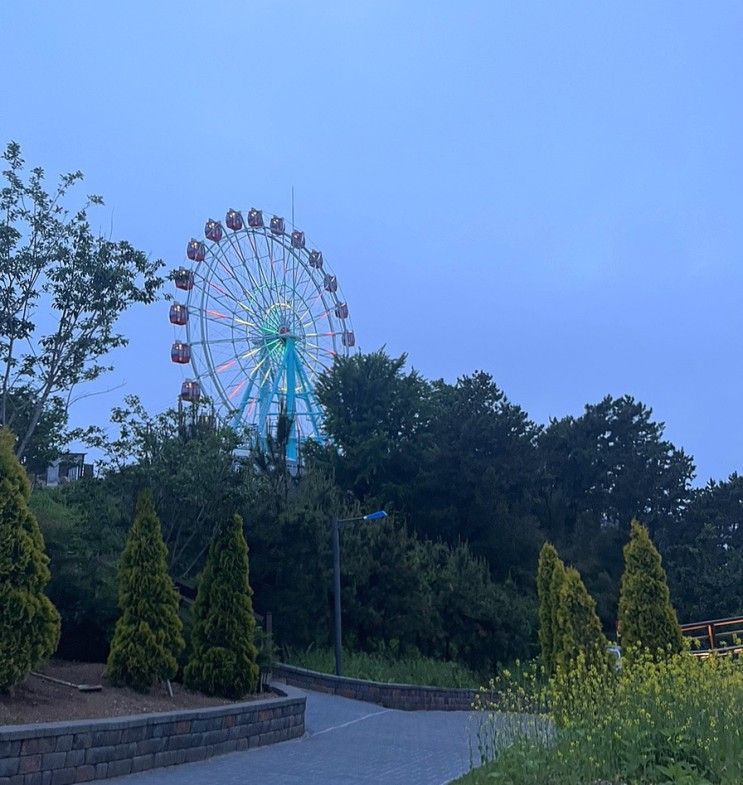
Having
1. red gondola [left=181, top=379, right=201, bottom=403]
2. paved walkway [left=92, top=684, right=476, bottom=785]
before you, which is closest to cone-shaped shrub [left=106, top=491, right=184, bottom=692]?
paved walkway [left=92, top=684, right=476, bottom=785]

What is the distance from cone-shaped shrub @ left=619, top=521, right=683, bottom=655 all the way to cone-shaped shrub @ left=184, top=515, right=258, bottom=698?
8722 mm

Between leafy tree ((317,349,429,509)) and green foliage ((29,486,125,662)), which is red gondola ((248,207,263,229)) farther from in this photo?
green foliage ((29,486,125,662))

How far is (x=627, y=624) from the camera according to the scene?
68.1ft

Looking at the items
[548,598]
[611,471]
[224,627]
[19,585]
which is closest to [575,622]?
[548,598]

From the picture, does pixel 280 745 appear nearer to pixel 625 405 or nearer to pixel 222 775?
pixel 222 775

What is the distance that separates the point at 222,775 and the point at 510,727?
3244mm

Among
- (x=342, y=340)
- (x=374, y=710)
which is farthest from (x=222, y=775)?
(x=342, y=340)

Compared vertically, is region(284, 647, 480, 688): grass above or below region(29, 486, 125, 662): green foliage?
below

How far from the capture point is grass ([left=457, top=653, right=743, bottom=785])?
8.45m

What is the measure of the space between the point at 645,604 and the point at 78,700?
12.7 meters

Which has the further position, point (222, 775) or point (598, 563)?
point (598, 563)

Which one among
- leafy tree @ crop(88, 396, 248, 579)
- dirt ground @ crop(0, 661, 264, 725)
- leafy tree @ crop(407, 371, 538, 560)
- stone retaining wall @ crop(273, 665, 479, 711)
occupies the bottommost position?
dirt ground @ crop(0, 661, 264, 725)

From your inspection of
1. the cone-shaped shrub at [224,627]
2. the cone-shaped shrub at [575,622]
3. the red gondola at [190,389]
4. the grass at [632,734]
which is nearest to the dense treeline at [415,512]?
the cone-shaped shrub at [224,627]

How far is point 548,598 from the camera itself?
27047mm
